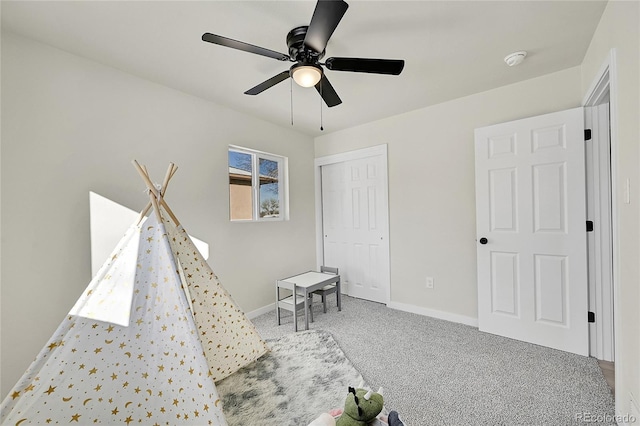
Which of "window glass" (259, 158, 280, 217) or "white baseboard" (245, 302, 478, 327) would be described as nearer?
"white baseboard" (245, 302, 478, 327)

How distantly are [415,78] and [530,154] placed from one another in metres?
1.24

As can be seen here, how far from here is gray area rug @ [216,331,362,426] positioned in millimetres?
1709

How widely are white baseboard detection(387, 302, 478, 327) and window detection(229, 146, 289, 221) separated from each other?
1.87m

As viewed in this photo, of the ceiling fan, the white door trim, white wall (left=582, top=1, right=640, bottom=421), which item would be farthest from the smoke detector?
the ceiling fan

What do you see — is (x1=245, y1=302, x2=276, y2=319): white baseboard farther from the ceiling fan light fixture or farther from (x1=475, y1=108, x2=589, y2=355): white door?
the ceiling fan light fixture

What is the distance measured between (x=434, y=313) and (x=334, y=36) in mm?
2957

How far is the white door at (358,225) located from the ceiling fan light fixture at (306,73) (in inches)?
80.1

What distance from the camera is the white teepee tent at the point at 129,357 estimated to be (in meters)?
1.34

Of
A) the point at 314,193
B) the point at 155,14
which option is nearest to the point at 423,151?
the point at 314,193

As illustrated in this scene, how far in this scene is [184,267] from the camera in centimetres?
194

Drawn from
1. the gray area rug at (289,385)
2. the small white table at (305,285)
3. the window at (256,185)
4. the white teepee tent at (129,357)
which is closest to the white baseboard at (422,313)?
the small white table at (305,285)

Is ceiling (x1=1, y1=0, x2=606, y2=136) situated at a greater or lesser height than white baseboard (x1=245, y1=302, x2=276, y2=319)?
greater

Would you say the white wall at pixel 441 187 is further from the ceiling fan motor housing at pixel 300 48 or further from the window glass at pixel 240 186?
the ceiling fan motor housing at pixel 300 48

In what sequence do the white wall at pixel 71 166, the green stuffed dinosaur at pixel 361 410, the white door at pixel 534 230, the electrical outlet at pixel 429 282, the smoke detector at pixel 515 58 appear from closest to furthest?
the green stuffed dinosaur at pixel 361 410 < the white wall at pixel 71 166 < the smoke detector at pixel 515 58 < the white door at pixel 534 230 < the electrical outlet at pixel 429 282
